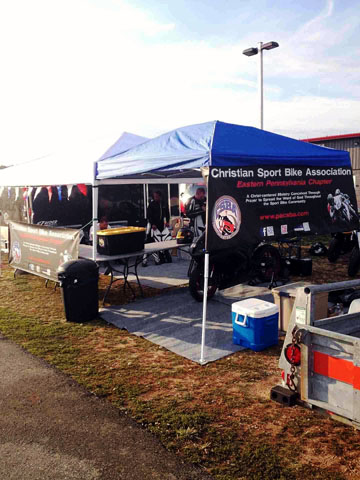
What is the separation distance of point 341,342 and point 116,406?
7.31 feet

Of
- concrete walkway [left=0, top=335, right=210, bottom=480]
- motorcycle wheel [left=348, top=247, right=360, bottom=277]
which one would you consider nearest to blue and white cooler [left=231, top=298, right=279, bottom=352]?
concrete walkway [left=0, top=335, right=210, bottom=480]

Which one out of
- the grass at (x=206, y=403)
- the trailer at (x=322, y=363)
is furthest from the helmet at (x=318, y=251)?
the trailer at (x=322, y=363)

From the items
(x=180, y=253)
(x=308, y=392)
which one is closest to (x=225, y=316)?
(x=308, y=392)

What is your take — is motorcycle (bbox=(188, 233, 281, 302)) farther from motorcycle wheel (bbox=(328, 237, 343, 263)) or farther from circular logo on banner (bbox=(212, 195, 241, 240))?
motorcycle wheel (bbox=(328, 237, 343, 263))

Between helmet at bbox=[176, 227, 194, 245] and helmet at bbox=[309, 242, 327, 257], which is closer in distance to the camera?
helmet at bbox=[176, 227, 194, 245]

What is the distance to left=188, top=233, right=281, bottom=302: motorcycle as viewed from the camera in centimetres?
768

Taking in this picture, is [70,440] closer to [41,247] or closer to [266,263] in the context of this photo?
[41,247]

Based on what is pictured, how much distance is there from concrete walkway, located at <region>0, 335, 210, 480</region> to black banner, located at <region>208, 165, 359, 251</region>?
2297mm

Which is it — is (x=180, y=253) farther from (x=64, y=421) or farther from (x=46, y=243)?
(x=64, y=421)

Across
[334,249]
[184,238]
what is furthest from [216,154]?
[334,249]

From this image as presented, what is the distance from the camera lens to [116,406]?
14.3ft

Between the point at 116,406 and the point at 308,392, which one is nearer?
the point at 308,392

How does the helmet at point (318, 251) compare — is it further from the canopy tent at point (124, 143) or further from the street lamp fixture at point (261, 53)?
the street lamp fixture at point (261, 53)

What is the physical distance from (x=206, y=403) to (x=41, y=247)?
18.6ft
